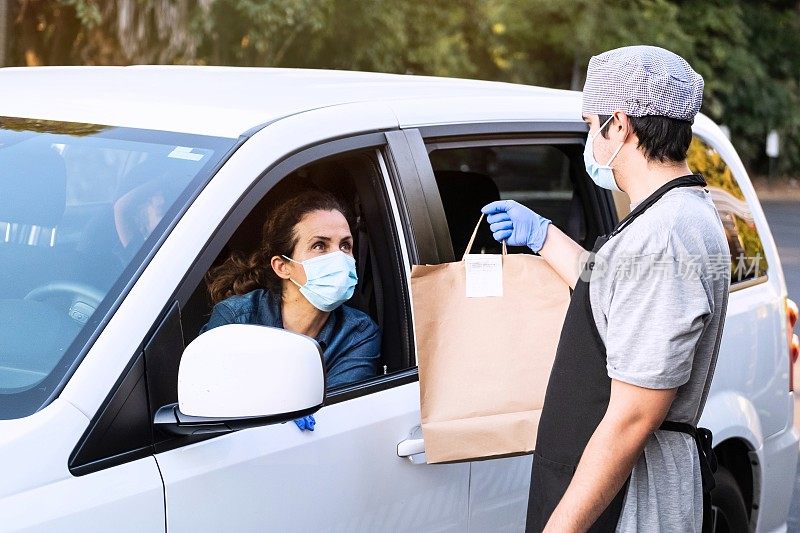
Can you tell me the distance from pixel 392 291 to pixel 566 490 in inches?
29.8

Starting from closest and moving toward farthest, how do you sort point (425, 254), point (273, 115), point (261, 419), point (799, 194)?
point (261, 419)
point (273, 115)
point (425, 254)
point (799, 194)

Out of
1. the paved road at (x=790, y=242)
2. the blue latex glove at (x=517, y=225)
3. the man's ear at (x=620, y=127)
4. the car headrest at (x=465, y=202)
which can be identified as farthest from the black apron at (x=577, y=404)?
the paved road at (x=790, y=242)

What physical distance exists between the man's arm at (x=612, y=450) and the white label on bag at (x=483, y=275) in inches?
19.2

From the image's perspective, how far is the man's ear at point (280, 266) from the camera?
304 centimetres

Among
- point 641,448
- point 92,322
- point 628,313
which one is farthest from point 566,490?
point 92,322

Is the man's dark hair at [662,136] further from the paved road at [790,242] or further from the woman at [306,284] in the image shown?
the paved road at [790,242]

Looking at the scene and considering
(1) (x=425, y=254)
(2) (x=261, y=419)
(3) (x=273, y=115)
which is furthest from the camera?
(1) (x=425, y=254)

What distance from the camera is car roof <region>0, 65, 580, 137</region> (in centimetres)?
254

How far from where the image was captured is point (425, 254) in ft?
9.18

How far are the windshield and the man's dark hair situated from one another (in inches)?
32.6

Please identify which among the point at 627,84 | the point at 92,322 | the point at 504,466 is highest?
the point at 627,84

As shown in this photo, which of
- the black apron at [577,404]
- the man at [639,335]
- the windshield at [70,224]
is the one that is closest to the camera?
the windshield at [70,224]

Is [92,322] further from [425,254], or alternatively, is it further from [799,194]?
[799,194]

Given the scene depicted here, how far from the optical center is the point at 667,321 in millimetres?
2213
